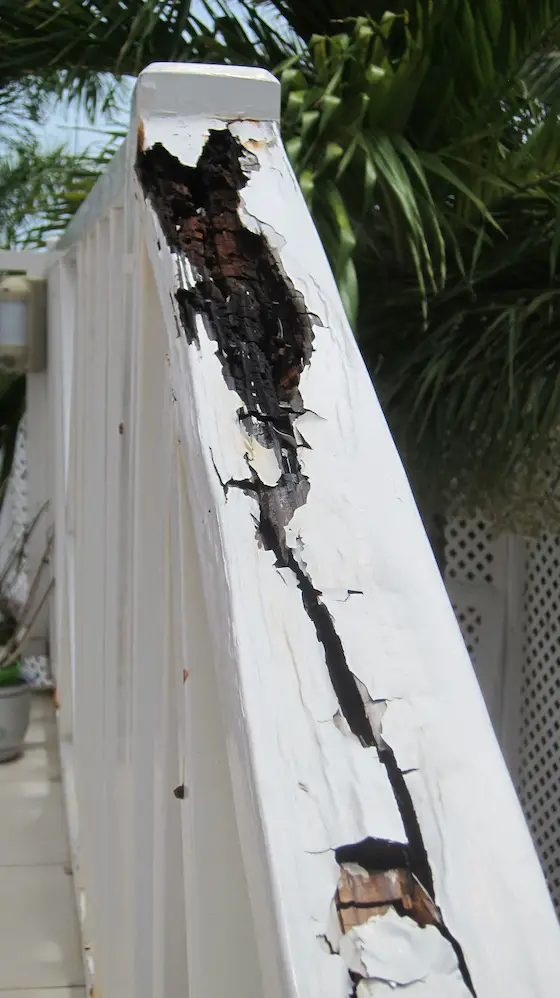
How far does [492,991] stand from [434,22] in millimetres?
1559

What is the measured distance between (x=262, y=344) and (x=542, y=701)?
206 cm

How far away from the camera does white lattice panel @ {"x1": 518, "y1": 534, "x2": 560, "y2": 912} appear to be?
2168 mm

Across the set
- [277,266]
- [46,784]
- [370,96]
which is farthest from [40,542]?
[277,266]

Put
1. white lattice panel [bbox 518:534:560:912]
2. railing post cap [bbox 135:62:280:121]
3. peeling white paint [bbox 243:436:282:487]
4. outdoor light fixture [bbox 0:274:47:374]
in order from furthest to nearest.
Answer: white lattice panel [bbox 518:534:560:912]
outdoor light fixture [bbox 0:274:47:374]
railing post cap [bbox 135:62:280:121]
peeling white paint [bbox 243:436:282:487]

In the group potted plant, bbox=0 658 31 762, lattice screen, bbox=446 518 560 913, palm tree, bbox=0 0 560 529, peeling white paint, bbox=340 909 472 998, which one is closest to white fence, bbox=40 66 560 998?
peeling white paint, bbox=340 909 472 998

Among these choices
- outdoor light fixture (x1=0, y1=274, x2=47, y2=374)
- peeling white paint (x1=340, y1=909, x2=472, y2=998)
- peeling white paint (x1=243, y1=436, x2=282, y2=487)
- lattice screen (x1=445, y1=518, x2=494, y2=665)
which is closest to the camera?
peeling white paint (x1=340, y1=909, x2=472, y2=998)

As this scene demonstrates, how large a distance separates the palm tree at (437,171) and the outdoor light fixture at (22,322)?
45 cm

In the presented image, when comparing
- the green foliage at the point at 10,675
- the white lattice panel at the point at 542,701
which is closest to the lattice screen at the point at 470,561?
the white lattice panel at the point at 542,701

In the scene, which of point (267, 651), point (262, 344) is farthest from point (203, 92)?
point (267, 651)

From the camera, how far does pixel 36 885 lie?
96 cm

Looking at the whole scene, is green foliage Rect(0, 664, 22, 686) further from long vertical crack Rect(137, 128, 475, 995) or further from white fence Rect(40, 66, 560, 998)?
long vertical crack Rect(137, 128, 475, 995)

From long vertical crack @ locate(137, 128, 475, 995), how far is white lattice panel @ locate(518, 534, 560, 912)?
6.13 feet

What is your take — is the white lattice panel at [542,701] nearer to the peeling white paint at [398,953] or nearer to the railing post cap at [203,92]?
the railing post cap at [203,92]

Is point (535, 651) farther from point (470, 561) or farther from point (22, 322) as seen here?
point (22, 322)
